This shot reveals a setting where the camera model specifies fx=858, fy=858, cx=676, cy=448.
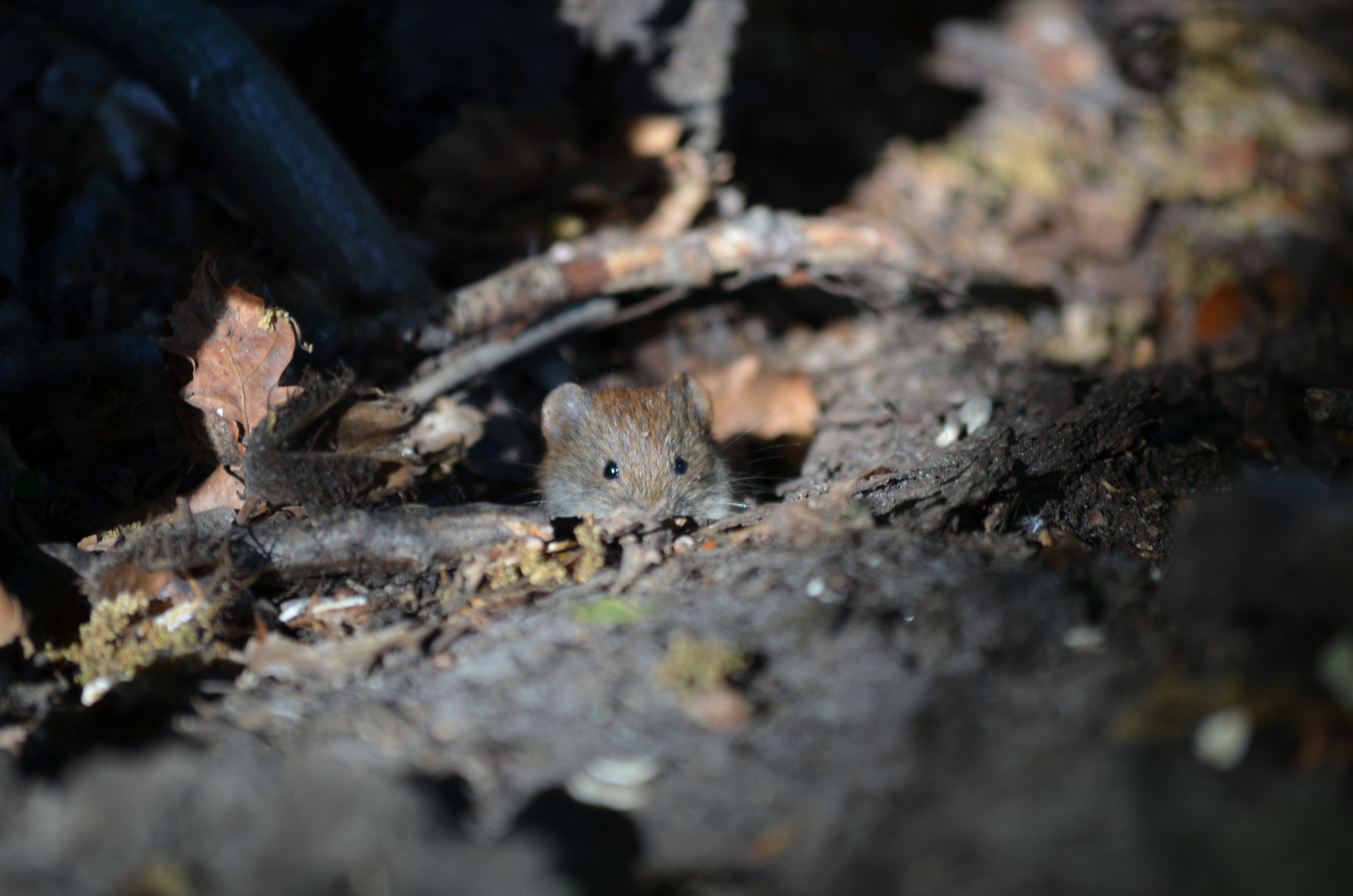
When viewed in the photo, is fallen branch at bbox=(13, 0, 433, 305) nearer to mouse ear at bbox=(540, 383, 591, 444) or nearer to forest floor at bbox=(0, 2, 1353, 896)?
forest floor at bbox=(0, 2, 1353, 896)

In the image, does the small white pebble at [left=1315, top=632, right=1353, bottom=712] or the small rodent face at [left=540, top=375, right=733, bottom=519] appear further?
the small rodent face at [left=540, top=375, right=733, bottom=519]

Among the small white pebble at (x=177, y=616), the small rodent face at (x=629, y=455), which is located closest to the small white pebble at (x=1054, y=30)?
the small rodent face at (x=629, y=455)

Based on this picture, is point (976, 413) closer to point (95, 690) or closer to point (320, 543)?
point (320, 543)

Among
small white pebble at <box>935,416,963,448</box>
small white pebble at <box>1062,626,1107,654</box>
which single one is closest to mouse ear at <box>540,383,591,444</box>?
small white pebble at <box>935,416,963,448</box>

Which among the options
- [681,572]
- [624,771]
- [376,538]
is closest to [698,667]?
[624,771]

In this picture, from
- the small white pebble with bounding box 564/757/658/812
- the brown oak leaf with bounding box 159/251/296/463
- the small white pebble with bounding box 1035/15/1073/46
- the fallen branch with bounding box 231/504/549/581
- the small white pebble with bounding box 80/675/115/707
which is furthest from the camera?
the small white pebble with bounding box 1035/15/1073/46

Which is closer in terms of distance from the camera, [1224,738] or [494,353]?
[1224,738]
